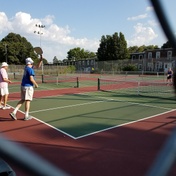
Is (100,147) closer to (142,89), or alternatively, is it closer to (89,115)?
(89,115)

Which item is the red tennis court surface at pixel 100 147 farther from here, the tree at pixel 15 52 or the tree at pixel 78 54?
the tree at pixel 78 54

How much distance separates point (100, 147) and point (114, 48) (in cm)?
6079

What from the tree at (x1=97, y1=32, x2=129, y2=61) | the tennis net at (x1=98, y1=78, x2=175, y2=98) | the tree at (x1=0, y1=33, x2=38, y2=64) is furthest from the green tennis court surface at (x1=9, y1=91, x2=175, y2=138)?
the tree at (x1=0, y1=33, x2=38, y2=64)

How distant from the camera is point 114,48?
64375 millimetres

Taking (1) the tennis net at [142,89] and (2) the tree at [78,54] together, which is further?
(2) the tree at [78,54]

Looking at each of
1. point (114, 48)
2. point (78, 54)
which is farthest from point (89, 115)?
point (78, 54)

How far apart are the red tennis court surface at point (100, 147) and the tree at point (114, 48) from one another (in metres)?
Result: 58.5

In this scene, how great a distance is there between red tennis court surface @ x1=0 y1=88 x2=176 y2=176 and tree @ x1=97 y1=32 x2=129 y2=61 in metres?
58.5

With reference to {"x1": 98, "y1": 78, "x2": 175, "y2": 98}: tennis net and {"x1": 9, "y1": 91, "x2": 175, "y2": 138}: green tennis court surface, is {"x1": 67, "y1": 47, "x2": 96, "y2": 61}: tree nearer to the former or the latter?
{"x1": 98, "y1": 78, "x2": 175, "y2": 98}: tennis net

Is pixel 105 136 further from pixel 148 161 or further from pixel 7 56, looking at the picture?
pixel 7 56

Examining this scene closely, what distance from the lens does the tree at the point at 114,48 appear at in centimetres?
6462

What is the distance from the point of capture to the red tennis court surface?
4.12m

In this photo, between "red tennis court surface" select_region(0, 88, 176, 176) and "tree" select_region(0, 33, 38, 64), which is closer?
"red tennis court surface" select_region(0, 88, 176, 176)

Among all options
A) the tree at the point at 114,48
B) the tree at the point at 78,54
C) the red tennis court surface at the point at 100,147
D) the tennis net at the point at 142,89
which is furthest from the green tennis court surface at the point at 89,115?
the tree at the point at 78,54
